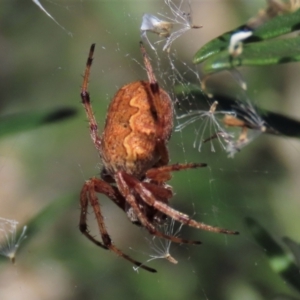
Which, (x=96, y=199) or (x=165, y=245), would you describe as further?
(x=165, y=245)

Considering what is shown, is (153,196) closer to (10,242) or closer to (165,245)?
(165,245)

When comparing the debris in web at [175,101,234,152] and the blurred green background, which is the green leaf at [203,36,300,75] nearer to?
the debris in web at [175,101,234,152]

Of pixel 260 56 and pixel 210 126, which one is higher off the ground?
pixel 260 56

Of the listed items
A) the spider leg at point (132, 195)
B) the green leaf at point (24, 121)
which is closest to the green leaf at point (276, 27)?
the spider leg at point (132, 195)

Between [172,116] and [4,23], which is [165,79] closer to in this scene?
[172,116]

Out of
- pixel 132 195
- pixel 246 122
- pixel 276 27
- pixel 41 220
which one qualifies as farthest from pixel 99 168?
pixel 276 27
